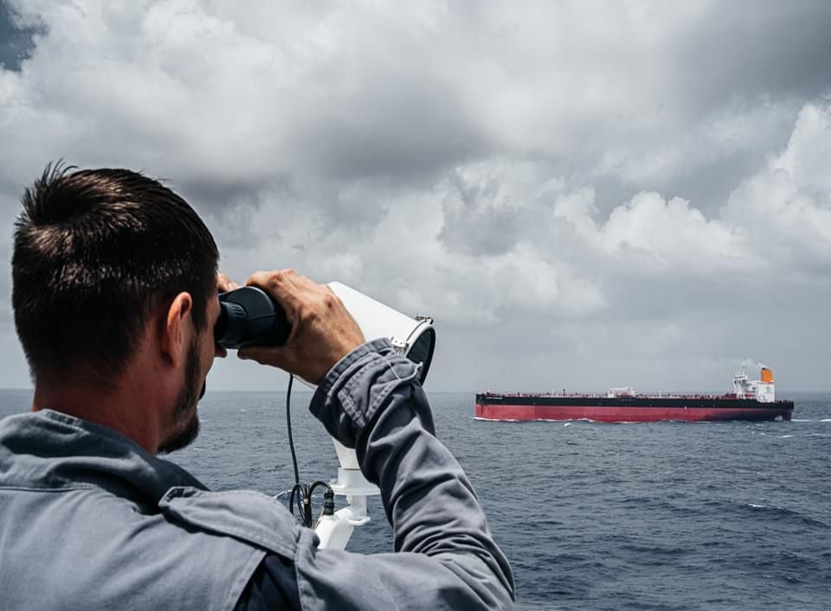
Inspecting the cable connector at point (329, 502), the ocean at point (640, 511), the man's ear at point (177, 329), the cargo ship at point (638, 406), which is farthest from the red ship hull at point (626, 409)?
the man's ear at point (177, 329)

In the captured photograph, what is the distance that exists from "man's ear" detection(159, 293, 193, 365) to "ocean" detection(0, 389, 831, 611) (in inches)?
623

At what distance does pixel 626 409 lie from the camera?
72312 mm

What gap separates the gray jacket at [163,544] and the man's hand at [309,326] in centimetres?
36

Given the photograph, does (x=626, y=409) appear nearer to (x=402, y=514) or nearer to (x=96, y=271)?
(x=402, y=514)

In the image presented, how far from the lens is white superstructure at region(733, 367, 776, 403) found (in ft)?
246

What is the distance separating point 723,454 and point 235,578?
58446mm

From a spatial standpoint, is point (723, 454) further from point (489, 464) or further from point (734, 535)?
point (734, 535)

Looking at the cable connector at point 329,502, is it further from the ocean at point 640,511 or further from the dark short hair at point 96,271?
the ocean at point 640,511

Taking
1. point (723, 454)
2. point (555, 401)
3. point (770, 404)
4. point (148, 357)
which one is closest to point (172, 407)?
point (148, 357)

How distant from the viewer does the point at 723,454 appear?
172 ft

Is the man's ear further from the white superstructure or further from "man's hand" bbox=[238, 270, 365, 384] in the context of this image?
the white superstructure

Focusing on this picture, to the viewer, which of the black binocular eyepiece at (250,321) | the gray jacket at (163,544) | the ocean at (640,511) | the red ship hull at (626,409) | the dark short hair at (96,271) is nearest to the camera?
the gray jacket at (163,544)

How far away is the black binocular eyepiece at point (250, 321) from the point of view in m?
1.29

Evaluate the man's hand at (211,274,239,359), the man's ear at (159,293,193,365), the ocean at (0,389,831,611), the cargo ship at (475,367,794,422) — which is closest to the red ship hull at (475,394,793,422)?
the cargo ship at (475,367,794,422)
